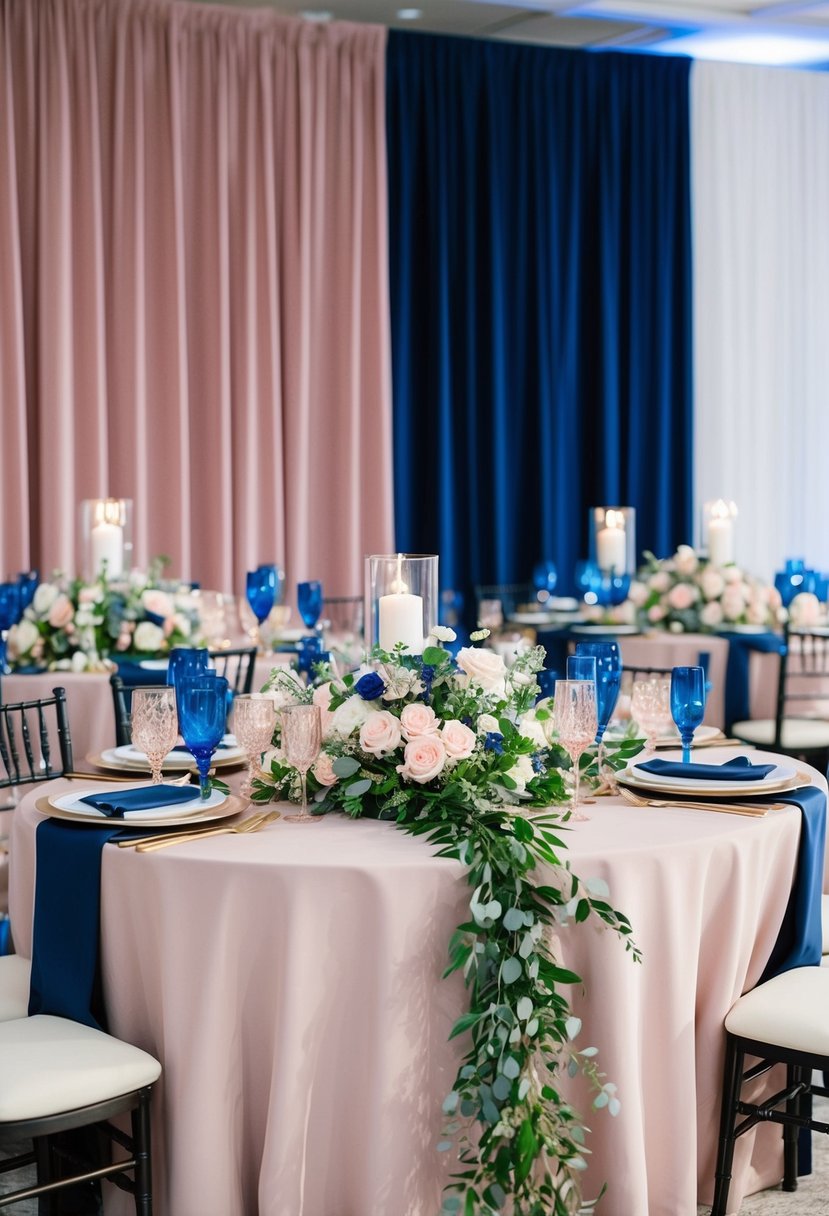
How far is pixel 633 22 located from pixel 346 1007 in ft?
20.0

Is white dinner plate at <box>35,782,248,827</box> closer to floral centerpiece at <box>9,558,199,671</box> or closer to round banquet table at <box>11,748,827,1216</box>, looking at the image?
round banquet table at <box>11,748,827,1216</box>

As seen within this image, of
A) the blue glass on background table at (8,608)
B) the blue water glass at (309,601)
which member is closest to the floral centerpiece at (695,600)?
the blue water glass at (309,601)

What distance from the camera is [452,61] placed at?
7.57 metres

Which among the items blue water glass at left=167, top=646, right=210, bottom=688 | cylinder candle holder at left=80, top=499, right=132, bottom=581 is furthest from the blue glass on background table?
blue water glass at left=167, top=646, right=210, bottom=688

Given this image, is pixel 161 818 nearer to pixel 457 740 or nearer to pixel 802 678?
pixel 457 740

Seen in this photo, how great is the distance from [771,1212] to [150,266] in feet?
18.2

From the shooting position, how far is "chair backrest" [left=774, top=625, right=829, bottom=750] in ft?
16.2

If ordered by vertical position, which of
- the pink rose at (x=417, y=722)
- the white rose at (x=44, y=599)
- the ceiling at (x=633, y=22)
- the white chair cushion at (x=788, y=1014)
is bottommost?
the white chair cushion at (x=788, y=1014)

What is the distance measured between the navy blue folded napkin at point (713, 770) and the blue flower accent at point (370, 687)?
2.03ft

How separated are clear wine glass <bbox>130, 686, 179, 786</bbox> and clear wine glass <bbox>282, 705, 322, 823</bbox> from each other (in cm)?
24

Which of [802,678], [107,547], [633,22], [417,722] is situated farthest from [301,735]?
[633,22]

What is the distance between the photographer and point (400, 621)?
2621 millimetres

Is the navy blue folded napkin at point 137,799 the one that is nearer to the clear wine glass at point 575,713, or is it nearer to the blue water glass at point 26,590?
the clear wine glass at point 575,713

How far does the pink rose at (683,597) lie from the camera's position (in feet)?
17.9
